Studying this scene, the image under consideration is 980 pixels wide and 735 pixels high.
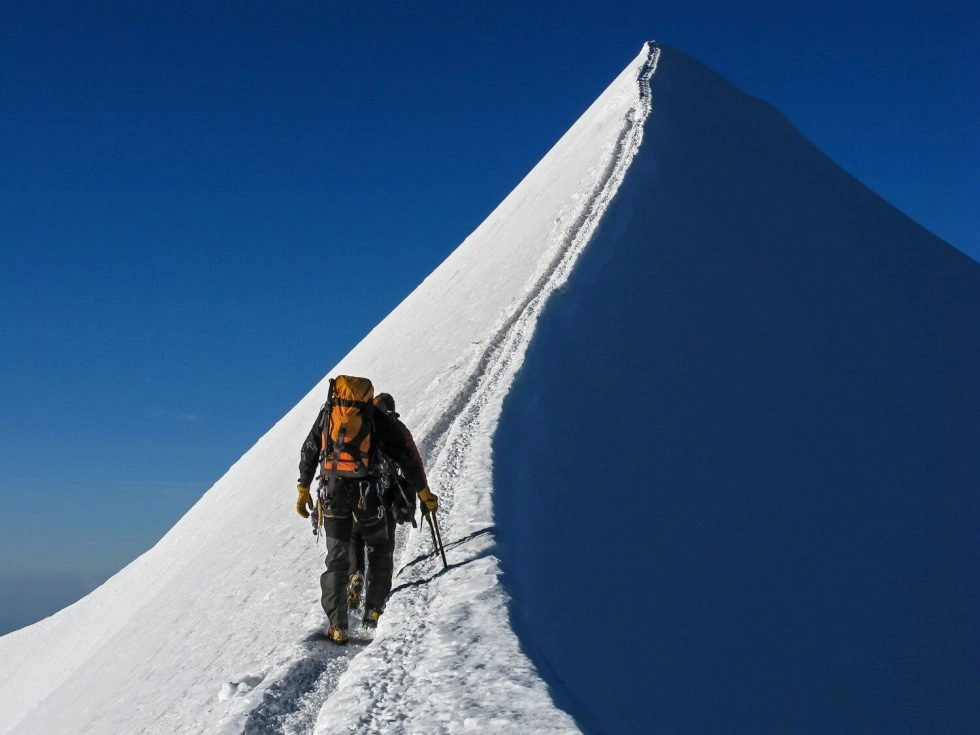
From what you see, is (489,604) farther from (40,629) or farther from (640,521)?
(40,629)

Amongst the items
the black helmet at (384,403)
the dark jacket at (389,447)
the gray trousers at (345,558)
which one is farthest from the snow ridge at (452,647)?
the black helmet at (384,403)

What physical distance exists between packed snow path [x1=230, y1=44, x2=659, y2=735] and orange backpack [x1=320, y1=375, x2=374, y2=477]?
90 cm

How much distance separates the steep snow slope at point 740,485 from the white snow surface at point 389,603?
1.10 ft

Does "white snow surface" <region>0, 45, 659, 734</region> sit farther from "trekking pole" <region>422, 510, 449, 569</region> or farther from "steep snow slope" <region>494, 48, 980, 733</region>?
"steep snow slope" <region>494, 48, 980, 733</region>

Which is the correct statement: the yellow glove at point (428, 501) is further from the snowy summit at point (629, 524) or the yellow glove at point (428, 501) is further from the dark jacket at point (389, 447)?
the snowy summit at point (629, 524)

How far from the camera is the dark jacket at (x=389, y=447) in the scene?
255 inches

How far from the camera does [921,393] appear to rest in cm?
1421

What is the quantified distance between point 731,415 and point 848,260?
9.04m

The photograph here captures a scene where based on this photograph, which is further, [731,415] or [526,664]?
[731,415]

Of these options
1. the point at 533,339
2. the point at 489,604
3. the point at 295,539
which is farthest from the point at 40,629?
the point at 489,604

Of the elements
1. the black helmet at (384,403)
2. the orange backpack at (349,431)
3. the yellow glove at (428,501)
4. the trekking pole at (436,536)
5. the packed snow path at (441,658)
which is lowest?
the packed snow path at (441,658)

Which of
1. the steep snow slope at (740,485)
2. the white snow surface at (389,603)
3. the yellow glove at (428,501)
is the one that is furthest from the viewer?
the steep snow slope at (740,485)

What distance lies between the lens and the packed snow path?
425cm

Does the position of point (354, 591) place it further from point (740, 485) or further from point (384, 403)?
point (740, 485)
